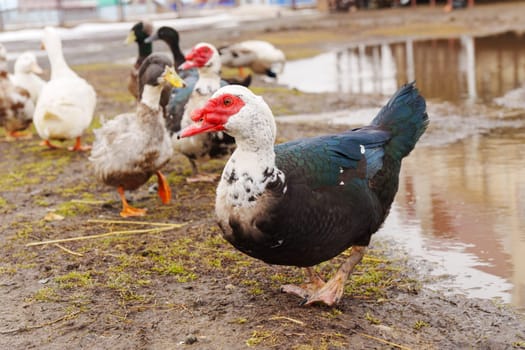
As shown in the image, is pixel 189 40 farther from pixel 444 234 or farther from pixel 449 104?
pixel 444 234

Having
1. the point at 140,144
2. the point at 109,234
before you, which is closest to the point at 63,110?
the point at 140,144

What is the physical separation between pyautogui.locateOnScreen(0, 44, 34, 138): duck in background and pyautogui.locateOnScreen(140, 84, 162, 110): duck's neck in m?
3.57

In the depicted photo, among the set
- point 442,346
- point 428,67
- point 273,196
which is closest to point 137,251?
point 273,196

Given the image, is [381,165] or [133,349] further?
[381,165]

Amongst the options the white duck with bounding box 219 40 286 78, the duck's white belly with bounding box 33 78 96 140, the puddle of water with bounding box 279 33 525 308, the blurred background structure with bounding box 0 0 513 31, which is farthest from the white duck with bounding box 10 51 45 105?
the blurred background structure with bounding box 0 0 513 31

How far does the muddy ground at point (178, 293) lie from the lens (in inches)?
144

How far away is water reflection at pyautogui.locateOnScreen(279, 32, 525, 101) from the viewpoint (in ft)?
36.8

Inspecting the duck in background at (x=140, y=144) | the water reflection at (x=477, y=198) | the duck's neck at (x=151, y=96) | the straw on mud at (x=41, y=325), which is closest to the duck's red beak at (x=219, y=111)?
the straw on mud at (x=41, y=325)

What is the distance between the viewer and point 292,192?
3707 mm

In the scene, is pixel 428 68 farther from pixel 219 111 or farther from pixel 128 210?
pixel 219 111

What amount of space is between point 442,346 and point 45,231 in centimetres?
323

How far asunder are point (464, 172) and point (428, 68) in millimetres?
7370

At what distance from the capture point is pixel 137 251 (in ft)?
16.8

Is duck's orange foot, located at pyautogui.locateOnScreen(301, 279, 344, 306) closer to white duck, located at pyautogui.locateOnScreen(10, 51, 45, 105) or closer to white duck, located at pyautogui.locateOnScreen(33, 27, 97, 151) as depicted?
white duck, located at pyautogui.locateOnScreen(33, 27, 97, 151)
